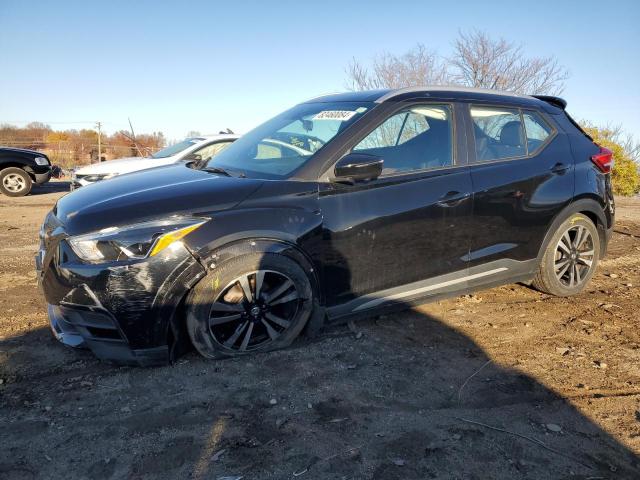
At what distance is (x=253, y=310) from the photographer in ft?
9.81

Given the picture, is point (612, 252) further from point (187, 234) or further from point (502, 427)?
point (187, 234)

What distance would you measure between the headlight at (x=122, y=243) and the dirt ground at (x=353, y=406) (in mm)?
768

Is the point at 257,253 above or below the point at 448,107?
below

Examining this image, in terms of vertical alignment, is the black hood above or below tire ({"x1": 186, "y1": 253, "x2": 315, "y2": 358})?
above

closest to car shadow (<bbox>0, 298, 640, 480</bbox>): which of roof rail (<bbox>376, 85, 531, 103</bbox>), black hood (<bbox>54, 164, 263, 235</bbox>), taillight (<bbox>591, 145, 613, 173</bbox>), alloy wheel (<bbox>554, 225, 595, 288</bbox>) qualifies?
black hood (<bbox>54, 164, 263, 235</bbox>)

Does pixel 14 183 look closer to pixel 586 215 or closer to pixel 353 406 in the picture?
pixel 353 406

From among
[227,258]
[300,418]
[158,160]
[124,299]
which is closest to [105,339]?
[124,299]

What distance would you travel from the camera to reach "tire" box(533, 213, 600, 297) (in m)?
4.09

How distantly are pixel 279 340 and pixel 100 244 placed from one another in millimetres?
1260

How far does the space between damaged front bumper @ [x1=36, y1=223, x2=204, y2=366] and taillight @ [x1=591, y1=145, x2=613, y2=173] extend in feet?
11.8

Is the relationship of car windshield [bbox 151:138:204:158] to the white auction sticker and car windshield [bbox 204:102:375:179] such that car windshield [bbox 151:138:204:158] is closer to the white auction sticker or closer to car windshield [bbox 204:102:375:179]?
car windshield [bbox 204:102:375:179]

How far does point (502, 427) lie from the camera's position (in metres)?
2.43

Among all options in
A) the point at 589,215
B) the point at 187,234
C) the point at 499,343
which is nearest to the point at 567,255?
the point at 589,215

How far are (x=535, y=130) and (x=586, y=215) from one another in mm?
949
